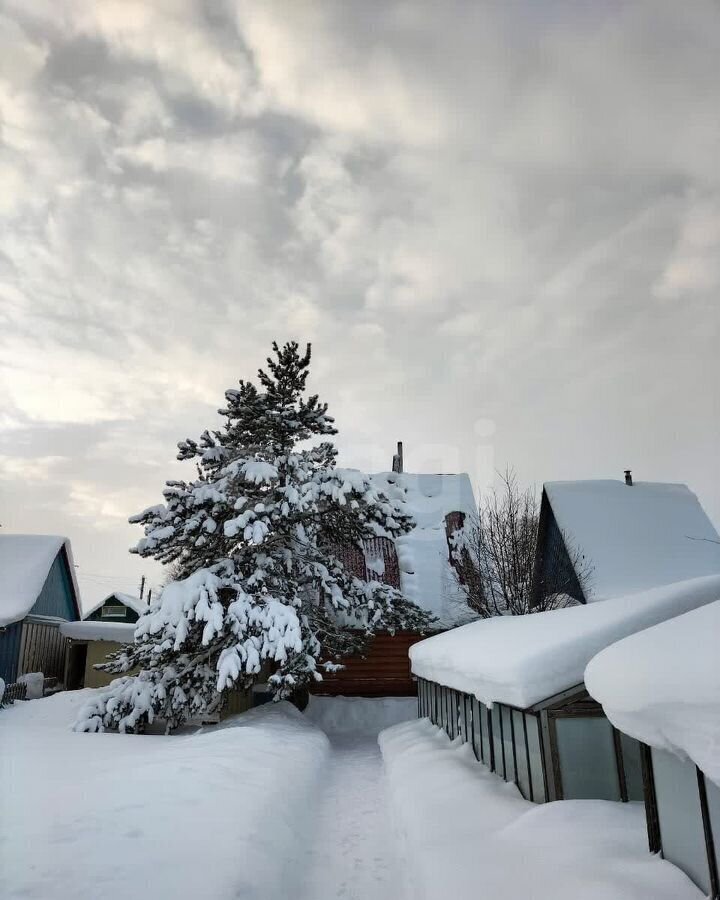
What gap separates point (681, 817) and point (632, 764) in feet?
8.55

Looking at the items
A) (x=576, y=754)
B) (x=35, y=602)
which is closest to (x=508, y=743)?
(x=576, y=754)

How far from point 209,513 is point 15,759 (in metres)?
6.66

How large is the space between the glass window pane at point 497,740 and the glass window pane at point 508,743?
0.23 m

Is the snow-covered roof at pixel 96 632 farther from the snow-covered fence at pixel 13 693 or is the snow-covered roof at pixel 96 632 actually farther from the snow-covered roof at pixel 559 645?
the snow-covered roof at pixel 559 645

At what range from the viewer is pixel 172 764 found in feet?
29.5

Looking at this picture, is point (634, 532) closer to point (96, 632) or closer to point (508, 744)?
point (508, 744)

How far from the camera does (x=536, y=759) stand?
7898 mm

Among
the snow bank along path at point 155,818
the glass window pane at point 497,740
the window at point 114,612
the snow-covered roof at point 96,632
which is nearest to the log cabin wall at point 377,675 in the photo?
the snow bank along path at point 155,818

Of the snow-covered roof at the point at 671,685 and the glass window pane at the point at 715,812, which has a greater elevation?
the snow-covered roof at the point at 671,685

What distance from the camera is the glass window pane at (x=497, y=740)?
Answer: 375 inches

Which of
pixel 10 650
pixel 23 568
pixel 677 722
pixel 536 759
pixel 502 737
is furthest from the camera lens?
pixel 23 568

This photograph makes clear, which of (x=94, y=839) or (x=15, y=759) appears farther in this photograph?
(x=15, y=759)

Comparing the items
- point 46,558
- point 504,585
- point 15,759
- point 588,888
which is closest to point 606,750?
point 588,888

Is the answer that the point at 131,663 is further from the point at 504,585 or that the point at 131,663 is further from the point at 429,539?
the point at 429,539
